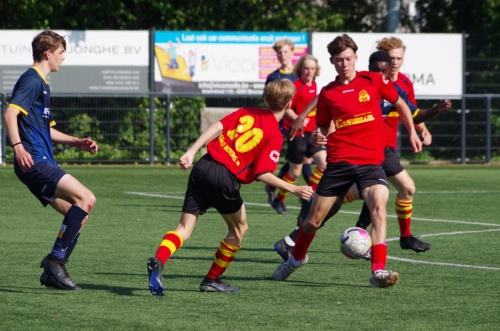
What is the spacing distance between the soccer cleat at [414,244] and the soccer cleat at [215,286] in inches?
112

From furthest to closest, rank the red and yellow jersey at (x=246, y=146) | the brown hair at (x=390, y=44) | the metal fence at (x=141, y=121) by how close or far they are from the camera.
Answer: the metal fence at (x=141, y=121)
the brown hair at (x=390, y=44)
the red and yellow jersey at (x=246, y=146)

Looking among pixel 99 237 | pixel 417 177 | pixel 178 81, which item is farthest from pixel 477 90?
pixel 99 237

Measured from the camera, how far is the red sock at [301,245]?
9.10 metres

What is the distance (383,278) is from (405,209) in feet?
8.86

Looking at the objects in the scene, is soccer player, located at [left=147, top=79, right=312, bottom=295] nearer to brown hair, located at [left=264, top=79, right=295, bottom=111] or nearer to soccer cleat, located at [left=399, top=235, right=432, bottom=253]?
brown hair, located at [left=264, top=79, right=295, bottom=111]

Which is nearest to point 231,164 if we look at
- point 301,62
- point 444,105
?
point 444,105

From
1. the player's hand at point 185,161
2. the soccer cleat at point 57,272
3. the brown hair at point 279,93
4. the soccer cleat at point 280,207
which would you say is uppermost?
the brown hair at point 279,93

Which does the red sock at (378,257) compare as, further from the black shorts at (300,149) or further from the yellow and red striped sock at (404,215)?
the black shorts at (300,149)

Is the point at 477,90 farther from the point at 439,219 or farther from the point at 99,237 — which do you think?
the point at 99,237

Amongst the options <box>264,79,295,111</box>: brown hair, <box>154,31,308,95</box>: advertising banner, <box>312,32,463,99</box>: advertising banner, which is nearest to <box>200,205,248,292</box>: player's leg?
<box>264,79,295,111</box>: brown hair

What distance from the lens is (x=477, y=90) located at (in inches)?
1024

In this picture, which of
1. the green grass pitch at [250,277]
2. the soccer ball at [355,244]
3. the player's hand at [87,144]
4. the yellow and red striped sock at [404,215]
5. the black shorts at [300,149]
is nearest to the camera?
the green grass pitch at [250,277]

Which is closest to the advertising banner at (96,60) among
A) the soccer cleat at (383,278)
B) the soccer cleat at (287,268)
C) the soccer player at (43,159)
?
the soccer cleat at (287,268)

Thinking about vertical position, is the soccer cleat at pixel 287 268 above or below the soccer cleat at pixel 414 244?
above
